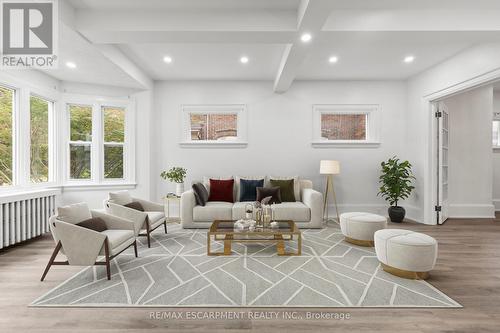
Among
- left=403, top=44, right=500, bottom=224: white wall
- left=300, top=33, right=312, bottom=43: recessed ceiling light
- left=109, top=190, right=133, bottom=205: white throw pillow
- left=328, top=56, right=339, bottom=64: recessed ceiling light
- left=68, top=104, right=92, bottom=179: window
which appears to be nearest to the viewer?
left=300, top=33, right=312, bottom=43: recessed ceiling light

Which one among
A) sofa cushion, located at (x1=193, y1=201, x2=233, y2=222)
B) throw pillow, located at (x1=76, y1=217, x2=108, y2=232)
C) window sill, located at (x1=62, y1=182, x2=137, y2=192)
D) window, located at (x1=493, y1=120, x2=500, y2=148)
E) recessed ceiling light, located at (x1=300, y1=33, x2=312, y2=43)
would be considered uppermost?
recessed ceiling light, located at (x1=300, y1=33, x2=312, y2=43)

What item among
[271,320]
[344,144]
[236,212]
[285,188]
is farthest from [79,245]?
[344,144]

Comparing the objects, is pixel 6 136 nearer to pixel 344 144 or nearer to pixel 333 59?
pixel 333 59

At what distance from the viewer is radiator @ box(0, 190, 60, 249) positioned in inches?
131

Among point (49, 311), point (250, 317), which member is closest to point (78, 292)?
point (49, 311)

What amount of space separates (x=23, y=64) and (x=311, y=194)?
5.06 m

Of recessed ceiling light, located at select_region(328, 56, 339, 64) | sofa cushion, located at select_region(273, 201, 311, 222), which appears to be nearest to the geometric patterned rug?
sofa cushion, located at select_region(273, 201, 311, 222)

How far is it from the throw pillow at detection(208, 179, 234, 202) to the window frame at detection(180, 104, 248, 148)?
0.95 meters

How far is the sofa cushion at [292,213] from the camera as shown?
4262 millimetres

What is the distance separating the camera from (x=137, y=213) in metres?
3.47

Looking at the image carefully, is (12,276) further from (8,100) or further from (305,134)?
(305,134)

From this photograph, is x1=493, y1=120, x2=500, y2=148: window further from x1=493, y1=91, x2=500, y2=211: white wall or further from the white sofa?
the white sofa

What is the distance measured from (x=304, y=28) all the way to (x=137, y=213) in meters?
3.27

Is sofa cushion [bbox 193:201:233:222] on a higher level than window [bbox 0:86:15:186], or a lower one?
lower
